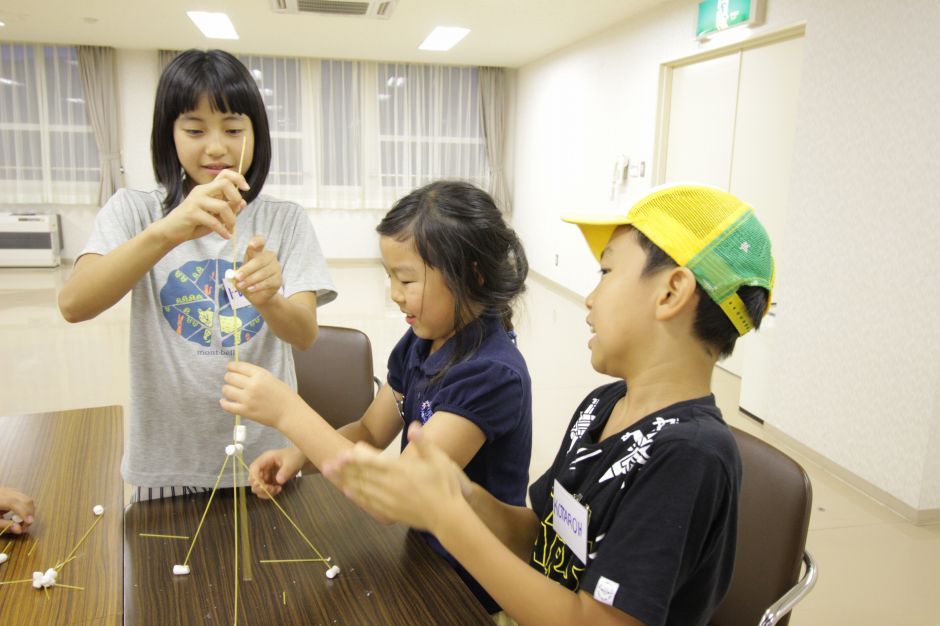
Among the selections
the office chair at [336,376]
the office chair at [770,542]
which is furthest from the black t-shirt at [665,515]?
the office chair at [336,376]

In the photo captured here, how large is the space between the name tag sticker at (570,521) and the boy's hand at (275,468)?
0.55 metres

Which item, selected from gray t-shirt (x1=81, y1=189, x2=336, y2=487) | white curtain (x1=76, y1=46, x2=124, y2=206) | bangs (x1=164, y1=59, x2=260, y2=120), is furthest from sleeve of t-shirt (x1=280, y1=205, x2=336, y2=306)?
white curtain (x1=76, y1=46, x2=124, y2=206)

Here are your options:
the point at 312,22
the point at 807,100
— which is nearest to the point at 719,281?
the point at 807,100

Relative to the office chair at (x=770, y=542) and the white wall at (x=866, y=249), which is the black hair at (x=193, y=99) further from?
the white wall at (x=866, y=249)

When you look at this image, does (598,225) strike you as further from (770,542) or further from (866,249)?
(866,249)

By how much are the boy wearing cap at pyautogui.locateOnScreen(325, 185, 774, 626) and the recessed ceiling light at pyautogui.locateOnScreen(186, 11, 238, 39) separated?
6785mm

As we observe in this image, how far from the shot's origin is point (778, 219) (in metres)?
4.33

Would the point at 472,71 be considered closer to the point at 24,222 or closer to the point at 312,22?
the point at 312,22

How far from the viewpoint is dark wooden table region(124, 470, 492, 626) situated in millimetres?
951

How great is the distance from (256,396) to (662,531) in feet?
2.06

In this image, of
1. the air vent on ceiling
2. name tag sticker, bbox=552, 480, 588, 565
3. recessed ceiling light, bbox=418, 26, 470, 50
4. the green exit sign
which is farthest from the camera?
recessed ceiling light, bbox=418, 26, 470, 50

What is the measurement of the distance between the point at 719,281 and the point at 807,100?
333 centimetres

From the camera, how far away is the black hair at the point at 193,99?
129cm

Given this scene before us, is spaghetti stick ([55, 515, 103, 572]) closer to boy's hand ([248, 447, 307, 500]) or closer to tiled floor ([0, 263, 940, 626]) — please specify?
boy's hand ([248, 447, 307, 500])
